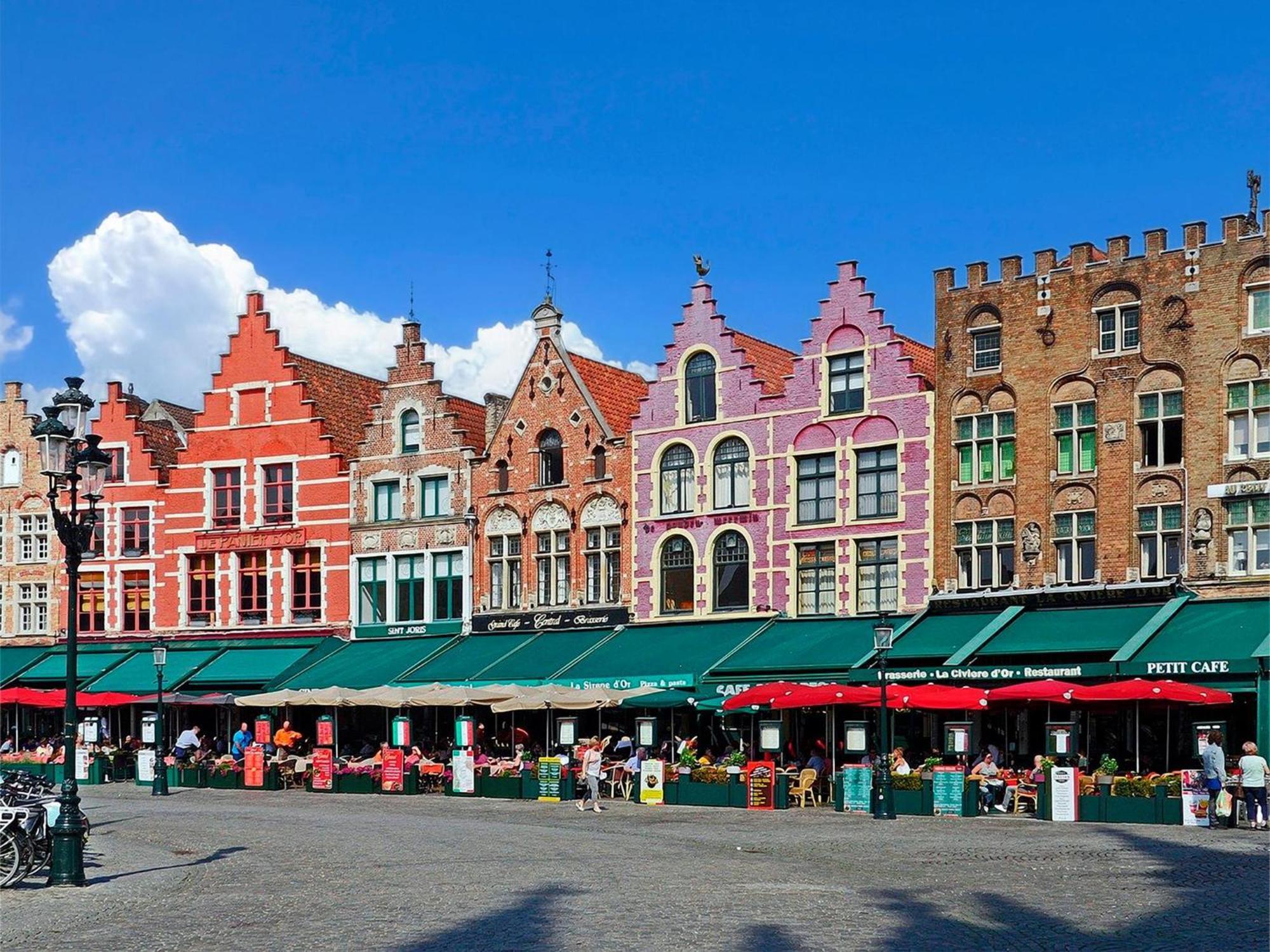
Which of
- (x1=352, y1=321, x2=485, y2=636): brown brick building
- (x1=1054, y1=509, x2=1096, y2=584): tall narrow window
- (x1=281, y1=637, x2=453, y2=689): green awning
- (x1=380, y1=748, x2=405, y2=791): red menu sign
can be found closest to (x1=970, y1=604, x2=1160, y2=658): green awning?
(x1=1054, y1=509, x2=1096, y2=584): tall narrow window

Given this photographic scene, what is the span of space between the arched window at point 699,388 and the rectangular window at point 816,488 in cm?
309

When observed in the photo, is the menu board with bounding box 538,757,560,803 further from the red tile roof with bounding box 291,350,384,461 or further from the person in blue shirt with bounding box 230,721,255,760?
the red tile roof with bounding box 291,350,384,461

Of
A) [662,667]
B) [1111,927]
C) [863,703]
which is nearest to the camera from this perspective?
[1111,927]

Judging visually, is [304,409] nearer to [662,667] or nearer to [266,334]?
[266,334]

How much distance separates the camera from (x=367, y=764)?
42.8 m

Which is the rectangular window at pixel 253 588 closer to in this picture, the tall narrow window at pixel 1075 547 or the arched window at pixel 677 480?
the arched window at pixel 677 480

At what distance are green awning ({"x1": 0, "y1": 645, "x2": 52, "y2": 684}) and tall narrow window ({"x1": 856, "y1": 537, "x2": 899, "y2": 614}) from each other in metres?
28.3

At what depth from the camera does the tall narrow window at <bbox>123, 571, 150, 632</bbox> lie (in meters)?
56.3

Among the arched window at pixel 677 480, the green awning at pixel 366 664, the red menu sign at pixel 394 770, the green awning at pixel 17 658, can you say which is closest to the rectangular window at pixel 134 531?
the green awning at pixel 17 658

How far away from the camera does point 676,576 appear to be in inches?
1825

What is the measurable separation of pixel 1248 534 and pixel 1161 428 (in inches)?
119

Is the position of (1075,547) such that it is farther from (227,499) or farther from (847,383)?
(227,499)

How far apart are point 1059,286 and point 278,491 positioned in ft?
82.9

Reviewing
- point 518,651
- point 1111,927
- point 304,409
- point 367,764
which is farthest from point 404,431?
point 1111,927
